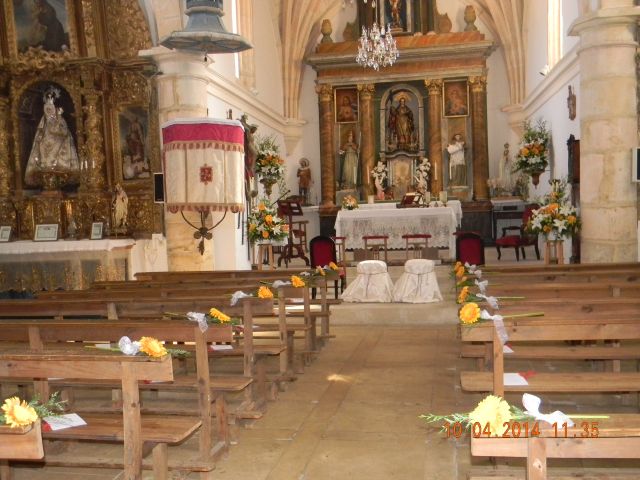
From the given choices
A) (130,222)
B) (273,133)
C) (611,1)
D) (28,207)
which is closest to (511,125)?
(273,133)

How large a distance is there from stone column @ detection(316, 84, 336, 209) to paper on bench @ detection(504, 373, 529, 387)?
15719mm

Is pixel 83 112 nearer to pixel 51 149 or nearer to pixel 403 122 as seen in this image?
pixel 51 149

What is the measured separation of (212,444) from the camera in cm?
444

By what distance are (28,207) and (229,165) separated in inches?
172

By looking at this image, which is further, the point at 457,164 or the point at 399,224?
the point at 457,164

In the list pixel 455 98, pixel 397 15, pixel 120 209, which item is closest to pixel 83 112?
pixel 120 209

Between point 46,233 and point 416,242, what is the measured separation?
7.01 meters

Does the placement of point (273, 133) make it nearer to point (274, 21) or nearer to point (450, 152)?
point (274, 21)

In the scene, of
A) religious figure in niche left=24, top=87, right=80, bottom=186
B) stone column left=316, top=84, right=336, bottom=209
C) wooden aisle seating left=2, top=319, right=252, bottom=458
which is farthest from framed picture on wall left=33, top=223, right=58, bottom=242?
stone column left=316, top=84, right=336, bottom=209

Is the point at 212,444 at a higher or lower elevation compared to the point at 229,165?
lower

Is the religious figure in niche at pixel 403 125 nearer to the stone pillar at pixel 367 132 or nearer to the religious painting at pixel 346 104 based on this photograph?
the stone pillar at pixel 367 132

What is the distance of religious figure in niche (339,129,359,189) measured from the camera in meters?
19.9

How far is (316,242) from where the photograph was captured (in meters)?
11.5

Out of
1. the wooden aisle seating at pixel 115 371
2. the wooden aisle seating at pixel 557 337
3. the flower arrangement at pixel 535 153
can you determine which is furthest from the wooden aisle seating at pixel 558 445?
the flower arrangement at pixel 535 153
